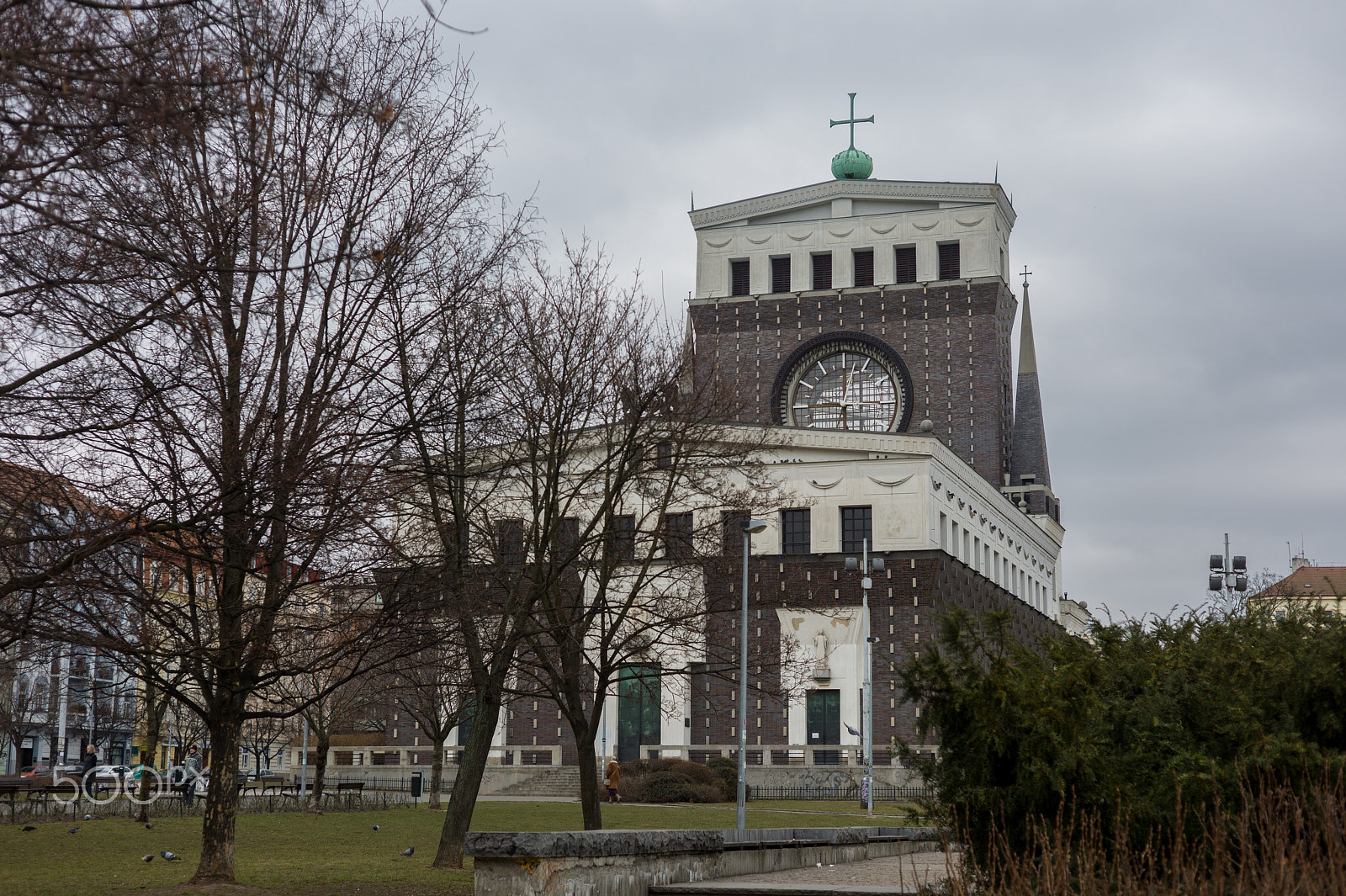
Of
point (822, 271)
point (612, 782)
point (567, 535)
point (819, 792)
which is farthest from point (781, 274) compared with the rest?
point (612, 782)

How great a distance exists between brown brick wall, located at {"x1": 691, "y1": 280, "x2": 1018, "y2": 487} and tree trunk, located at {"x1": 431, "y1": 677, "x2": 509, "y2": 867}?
147 ft

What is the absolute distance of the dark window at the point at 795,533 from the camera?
58625 mm

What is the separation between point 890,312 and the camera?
68938 millimetres

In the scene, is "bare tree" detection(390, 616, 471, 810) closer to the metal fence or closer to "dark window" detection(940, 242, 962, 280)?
the metal fence

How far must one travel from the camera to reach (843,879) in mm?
15836

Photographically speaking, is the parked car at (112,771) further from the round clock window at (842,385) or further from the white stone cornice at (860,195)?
the white stone cornice at (860,195)

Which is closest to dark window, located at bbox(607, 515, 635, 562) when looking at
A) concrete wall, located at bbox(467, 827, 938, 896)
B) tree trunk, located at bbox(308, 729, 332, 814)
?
concrete wall, located at bbox(467, 827, 938, 896)

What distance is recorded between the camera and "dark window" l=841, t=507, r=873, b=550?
57531 millimetres

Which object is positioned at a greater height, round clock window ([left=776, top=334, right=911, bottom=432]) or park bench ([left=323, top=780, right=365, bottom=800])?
round clock window ([left=776, top=334, right=911, bottom=432])

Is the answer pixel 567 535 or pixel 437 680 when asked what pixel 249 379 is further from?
pixel 567 535

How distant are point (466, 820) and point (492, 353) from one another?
7.27 m

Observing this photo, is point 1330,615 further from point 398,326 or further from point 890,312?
point 890,312

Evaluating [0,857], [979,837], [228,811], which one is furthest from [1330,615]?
[0,857]

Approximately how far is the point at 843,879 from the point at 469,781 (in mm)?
7300
